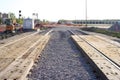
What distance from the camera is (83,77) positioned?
34.8 feet

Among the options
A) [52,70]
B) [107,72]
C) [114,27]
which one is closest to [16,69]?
[52,70]

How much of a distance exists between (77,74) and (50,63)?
296cm

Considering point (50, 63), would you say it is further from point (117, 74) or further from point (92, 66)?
point (117, 74)

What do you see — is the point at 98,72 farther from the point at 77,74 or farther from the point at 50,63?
the point at 50,63

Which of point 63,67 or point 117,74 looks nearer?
point 117,74

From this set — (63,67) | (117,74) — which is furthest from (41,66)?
(117,74)

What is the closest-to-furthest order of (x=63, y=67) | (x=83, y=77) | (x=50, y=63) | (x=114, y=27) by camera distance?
(x=83, y=77) → (x=63, y=67) → (x=50, y=63) → (x=114, y=27)

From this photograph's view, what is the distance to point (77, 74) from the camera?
1109 cm

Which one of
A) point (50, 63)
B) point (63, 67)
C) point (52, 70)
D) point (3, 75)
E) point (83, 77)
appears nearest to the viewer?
point (3, 75)

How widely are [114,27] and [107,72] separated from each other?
196 feet

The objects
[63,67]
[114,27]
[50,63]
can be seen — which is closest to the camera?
[63,67]

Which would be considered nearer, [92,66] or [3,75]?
[3,75]

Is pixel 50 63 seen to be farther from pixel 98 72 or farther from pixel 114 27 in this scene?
pixel 114 27

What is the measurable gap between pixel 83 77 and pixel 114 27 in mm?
59657
